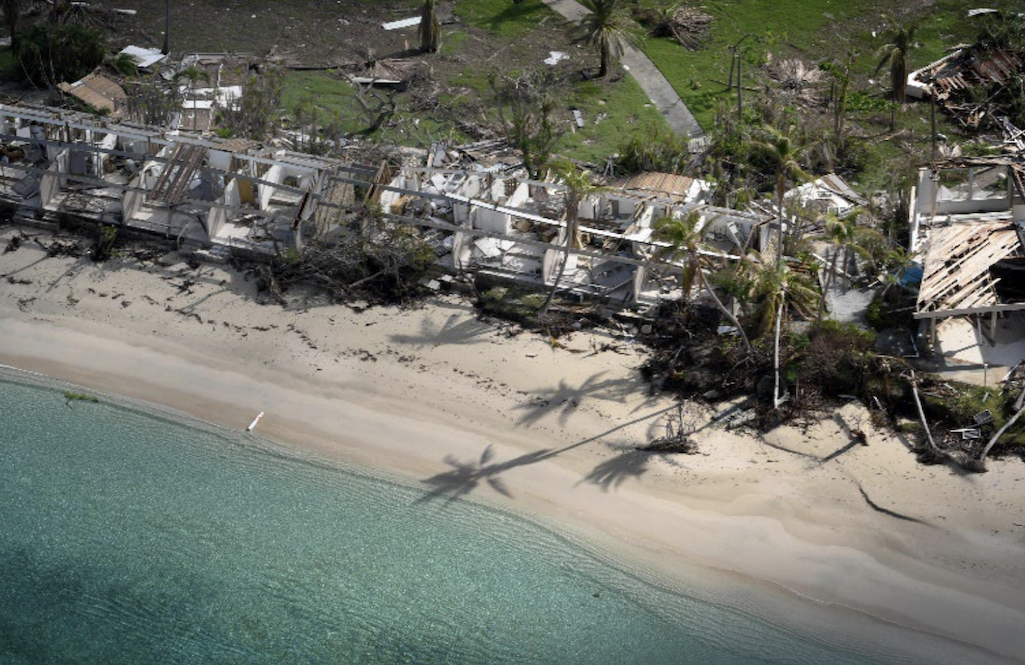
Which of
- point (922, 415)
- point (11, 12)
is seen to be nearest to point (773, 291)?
point (922, 415)

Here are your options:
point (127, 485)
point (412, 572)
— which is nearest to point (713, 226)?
point (412, 572)

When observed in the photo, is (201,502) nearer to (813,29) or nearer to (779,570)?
(779,570)

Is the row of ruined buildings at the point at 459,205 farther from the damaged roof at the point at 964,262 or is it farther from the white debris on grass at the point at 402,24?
the white debris on grass at the point at 402,24

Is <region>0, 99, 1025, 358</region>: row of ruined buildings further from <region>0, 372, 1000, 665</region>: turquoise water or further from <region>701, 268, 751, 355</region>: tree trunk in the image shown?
<region>0, 372, 1000, 665</region>: turquoise water

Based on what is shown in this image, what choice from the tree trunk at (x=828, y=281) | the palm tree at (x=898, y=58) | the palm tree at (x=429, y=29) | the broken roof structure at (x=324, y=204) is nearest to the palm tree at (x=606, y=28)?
the palm tree at (x=429, y=29)

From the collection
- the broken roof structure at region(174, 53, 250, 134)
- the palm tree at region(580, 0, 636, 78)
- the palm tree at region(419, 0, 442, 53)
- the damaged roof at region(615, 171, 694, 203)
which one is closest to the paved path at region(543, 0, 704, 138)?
the palm tree at region(580, 0, 636, 78)
